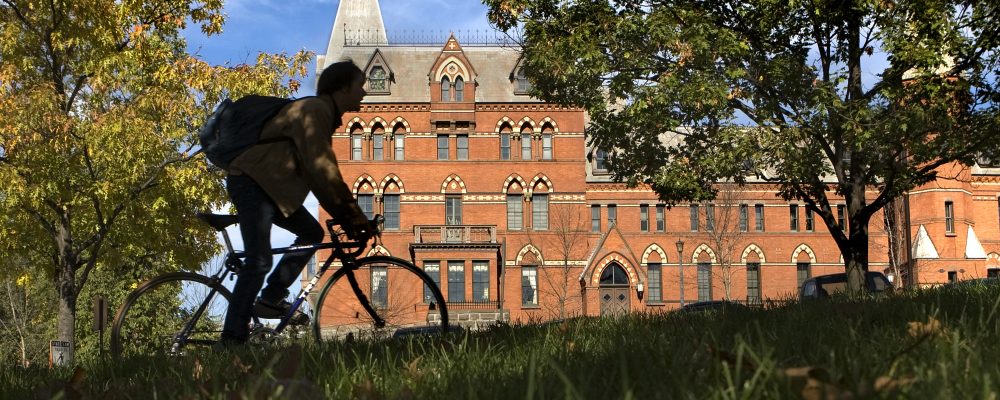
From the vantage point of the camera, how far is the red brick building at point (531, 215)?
43250 millimetres

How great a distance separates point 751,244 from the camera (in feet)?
156

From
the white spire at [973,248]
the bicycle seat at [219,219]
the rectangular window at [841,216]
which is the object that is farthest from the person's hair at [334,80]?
the white spire at [973,248]

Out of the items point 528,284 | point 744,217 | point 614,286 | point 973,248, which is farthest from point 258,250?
point 973,248

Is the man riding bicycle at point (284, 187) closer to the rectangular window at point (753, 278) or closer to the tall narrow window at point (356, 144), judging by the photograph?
the tall narrow window at point (356, 144)

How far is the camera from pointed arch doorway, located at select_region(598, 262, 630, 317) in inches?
1713

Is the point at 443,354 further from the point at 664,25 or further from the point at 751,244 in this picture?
the point at 751,244

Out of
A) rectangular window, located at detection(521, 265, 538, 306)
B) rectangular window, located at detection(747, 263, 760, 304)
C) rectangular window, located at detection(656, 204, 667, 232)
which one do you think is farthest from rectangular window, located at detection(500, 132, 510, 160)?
rectangular window, located at detection(747, 263, 760, 304)

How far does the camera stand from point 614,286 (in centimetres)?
4378

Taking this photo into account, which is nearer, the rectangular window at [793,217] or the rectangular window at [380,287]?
the rectangular window at [380,287]

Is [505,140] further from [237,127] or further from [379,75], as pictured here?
[237,127]

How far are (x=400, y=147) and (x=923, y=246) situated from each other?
86.1 feet

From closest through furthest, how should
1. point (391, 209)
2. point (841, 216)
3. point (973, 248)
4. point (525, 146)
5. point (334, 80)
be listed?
point (334, 80) → point (391, 209) → point (525, 146) → point (973, 248) → point (841, 216)

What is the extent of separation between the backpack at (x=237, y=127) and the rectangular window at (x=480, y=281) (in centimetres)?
3762

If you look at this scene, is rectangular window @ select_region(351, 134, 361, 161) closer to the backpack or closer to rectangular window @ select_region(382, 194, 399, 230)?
rectangular window @ select_region(382, 194, 399, 230)
